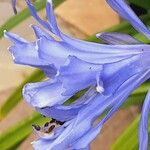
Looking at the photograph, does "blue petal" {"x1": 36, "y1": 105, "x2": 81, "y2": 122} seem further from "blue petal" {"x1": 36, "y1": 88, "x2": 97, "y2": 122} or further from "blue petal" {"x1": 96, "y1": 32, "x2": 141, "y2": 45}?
"blue petal" {"x1": 96, "y1": 32, "x2": 141, "y2": 45}

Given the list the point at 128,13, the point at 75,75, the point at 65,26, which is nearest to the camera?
the point at 75,75

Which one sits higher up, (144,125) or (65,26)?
(144,125)

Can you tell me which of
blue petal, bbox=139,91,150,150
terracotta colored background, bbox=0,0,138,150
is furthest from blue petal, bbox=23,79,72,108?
terracotta colored background, bbox=0,0,138,150

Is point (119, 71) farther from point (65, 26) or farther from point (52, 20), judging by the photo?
point (65, 26)

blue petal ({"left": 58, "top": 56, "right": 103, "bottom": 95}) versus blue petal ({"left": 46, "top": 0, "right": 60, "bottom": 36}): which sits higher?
blue petal ({"left": 46, "top": 0, "right": 60, "bottom": 36})

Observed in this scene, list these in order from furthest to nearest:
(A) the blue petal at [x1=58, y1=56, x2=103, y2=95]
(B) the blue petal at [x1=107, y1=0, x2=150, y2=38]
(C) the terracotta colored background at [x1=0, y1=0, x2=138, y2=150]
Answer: (C) the terracotta colored background at [x1=0, y1=0, x2=138, y2=150] < (B) the blue petal at [x1=107, y1=0, x2=150, y2=38] < (A) the blue petal at [x1=58, y1=56, x2=103, y2=95]

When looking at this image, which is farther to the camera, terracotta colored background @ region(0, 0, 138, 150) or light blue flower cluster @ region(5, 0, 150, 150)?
terracotta colored background @ region(0, 0, 138, 150)

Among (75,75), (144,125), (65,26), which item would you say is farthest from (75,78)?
(65,26)

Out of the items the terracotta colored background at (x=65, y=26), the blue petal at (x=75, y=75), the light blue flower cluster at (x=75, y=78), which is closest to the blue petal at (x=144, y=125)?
the light blue flower cluster at (x=75, y=78)
